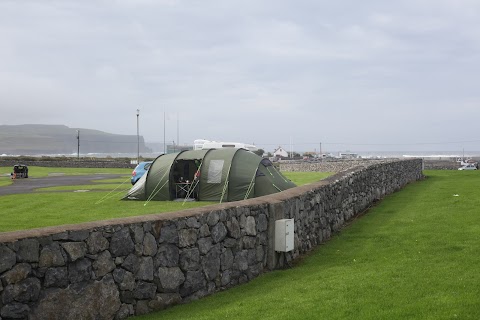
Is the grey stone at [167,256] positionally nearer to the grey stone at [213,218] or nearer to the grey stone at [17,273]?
the grey stone at [213,218]

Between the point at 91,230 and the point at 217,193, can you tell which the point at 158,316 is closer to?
the point at 91,230

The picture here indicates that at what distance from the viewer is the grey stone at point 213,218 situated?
750 cm

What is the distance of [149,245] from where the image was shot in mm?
6559

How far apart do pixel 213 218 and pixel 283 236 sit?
1.77 metres

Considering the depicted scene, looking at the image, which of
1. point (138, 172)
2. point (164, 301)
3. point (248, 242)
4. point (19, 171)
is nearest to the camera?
point (164, 301)

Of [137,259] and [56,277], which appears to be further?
[137,259]

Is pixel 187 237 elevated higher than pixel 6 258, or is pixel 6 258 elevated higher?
pixel 6 258

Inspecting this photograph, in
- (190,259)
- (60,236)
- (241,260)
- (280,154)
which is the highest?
(280,154)

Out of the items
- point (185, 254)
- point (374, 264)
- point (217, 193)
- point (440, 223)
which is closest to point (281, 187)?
point (217, 193)

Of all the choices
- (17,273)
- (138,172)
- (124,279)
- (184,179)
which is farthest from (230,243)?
(138,172)

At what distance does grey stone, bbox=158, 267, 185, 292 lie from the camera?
6699mm

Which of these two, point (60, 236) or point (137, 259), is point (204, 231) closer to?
point (137, 259)

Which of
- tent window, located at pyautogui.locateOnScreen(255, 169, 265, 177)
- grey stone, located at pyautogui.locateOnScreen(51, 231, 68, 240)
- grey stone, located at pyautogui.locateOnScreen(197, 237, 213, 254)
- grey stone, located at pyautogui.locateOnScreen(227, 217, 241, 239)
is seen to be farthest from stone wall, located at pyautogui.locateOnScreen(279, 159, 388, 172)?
grey stone, located at pyautogui.locateOnScreen(51, 231, 68, 240)

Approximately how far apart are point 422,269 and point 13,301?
548 centimetres
